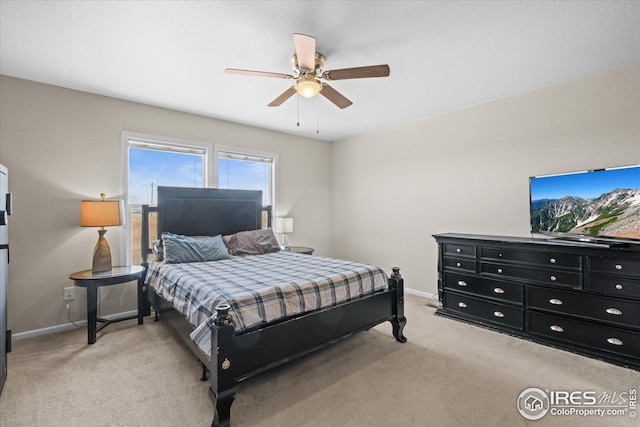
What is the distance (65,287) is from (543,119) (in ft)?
18.1

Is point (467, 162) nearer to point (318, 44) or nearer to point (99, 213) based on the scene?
point (318, 44)

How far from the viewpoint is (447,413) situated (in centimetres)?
181

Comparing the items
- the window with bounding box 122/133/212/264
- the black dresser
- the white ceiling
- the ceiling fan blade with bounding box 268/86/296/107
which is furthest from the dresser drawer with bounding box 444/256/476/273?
the window with bounding box 122/133/212/264

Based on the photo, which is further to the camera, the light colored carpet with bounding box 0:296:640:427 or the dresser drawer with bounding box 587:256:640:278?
the dresser drawer with bounding box 587:256:640:278

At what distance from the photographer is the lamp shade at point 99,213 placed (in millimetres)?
2957

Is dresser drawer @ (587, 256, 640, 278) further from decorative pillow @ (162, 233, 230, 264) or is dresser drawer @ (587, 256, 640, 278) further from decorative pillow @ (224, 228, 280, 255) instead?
decorative pillow @ (162, 233, 230, 264)

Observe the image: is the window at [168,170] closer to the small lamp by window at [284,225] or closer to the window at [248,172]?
the window at [248,172]

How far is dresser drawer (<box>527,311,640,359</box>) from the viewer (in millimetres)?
2316

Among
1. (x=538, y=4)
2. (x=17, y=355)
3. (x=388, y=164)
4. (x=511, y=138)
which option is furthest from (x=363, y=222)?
(x=17, y=355)

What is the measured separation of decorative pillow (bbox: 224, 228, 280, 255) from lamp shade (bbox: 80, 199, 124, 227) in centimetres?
130

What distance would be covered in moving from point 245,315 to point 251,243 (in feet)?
6.81

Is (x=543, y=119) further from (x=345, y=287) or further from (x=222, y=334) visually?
(x=222, y=334)

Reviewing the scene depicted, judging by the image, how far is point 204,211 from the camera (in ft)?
13.1
